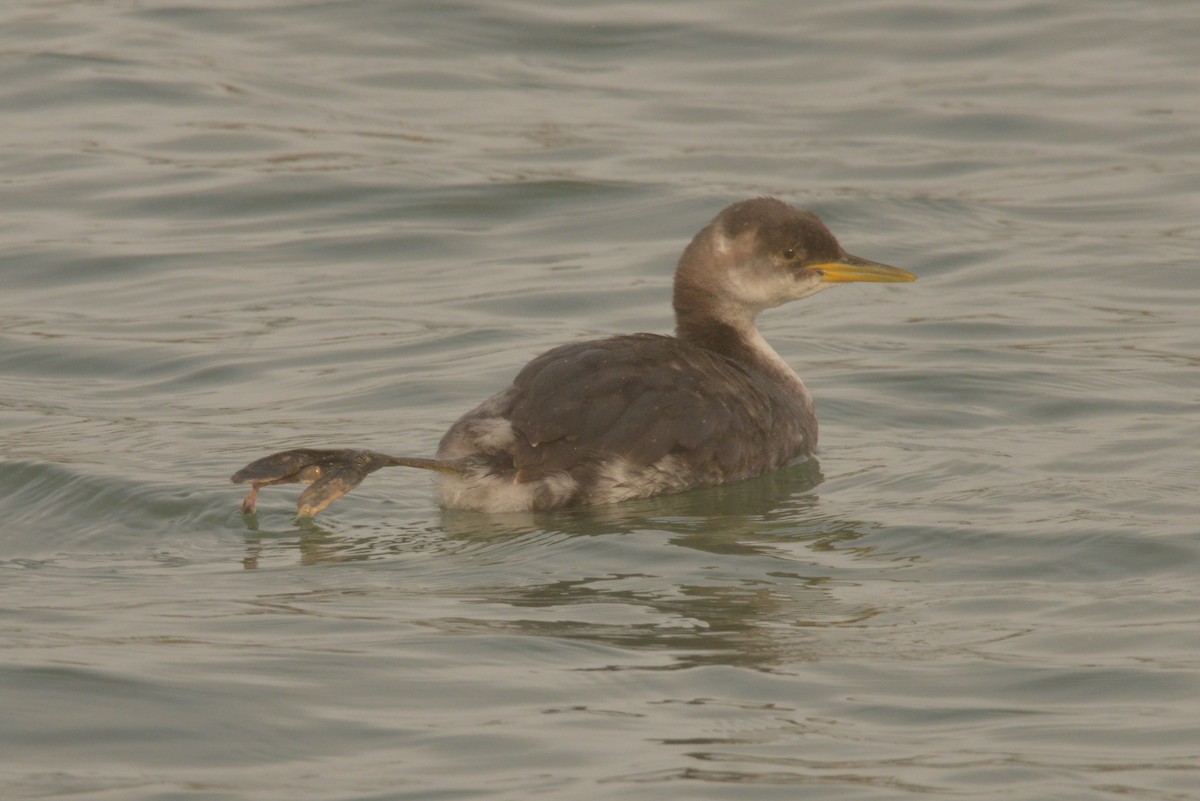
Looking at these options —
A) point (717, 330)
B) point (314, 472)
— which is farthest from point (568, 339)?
point (314, 472)

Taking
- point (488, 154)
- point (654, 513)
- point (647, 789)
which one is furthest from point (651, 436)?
point (488, 154)

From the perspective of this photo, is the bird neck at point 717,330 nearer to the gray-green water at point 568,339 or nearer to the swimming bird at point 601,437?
the swimming bird at point 601,437

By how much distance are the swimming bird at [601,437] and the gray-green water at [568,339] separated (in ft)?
0.49

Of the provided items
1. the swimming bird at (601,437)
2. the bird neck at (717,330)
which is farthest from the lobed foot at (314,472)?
the bird neck at (717,330)

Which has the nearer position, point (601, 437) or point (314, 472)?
point (314, 472)

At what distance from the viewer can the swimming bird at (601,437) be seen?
7.89m

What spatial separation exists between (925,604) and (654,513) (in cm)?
153

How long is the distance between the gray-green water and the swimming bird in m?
0.15

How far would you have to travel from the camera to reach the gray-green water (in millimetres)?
5805

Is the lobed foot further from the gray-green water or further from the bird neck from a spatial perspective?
the bird neck

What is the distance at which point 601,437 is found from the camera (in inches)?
325

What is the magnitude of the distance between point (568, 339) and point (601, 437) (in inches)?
125

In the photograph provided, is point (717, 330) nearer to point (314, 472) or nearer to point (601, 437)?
point (601, 437)

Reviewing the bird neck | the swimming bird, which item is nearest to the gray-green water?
the swimming bird
